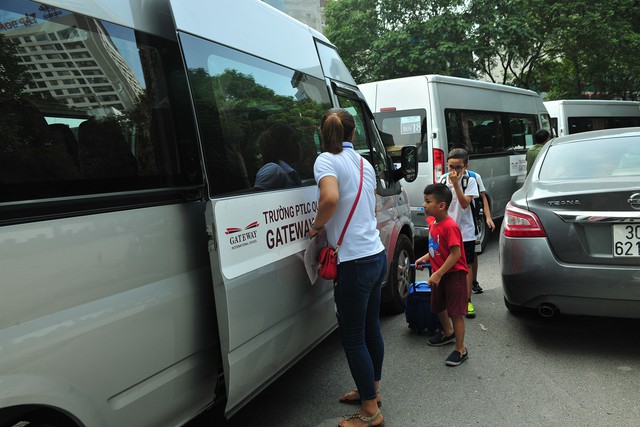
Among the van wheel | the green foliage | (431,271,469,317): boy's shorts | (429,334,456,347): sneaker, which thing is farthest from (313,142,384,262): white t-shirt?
the green foliage

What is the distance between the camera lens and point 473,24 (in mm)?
14500

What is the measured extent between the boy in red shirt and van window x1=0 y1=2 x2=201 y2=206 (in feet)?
6.25

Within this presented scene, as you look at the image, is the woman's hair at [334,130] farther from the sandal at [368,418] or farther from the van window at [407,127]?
the van window at [407,127]

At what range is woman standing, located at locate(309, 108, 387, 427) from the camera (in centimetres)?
258

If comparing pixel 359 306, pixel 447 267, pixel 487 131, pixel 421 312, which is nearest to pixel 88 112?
pixel 359 306

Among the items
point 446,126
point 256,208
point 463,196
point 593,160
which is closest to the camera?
point 256,208

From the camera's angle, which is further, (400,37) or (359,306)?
(400,37)

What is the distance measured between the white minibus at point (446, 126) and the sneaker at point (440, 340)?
3.04m

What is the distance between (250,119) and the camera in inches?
105

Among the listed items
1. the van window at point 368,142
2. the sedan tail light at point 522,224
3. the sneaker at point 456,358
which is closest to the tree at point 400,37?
the van window at point 368,142

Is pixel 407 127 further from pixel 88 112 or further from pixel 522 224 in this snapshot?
pixel 88 112

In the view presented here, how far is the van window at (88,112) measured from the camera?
1.63 metres

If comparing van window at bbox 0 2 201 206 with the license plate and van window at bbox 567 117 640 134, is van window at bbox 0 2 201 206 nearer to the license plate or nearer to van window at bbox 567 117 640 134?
the license plate

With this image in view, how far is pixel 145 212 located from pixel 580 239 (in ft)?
9.17
